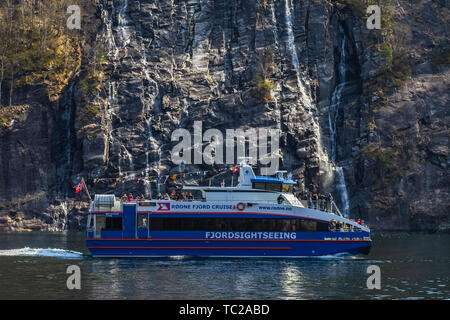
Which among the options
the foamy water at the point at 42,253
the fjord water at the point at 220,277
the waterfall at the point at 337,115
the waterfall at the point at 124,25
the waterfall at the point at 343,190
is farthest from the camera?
the waterfall at the point at 124,25

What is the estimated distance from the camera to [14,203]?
302 ft

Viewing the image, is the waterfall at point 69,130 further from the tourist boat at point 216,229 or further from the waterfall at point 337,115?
the tourist boat at point 216,229

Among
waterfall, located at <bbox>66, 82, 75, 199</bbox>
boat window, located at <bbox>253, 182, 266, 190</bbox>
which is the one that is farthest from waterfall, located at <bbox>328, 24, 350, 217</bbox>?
boat window, located at <bbox>253, 182, 266, 190</bbox>

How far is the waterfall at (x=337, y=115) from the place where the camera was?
91250mm

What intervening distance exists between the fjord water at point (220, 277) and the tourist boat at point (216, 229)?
883 millimetres

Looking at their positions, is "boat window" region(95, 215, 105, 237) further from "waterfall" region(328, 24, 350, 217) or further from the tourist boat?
"waterfall" region(328, 24, 350, 217)

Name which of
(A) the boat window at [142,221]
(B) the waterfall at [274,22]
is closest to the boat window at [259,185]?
(A) the boat window at [142,221]

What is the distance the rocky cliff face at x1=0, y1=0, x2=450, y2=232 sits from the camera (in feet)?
298

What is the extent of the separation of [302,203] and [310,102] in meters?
48.9

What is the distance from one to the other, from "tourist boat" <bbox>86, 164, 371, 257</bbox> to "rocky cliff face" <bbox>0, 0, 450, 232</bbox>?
40.2 meters

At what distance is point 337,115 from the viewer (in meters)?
98.2

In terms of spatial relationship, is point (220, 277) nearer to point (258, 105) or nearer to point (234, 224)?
point (234, 224)

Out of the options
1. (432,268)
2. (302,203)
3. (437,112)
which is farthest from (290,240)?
(437,112)

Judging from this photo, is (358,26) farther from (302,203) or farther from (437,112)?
(302,203)
